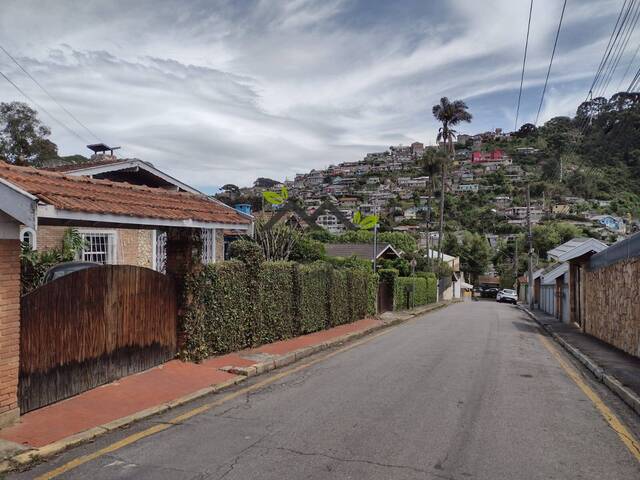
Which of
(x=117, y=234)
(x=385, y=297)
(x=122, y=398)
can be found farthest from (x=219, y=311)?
(x=385, y=297)

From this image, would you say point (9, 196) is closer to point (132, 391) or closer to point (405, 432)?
point (132, 391)

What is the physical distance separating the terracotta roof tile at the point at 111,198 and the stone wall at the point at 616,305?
960cm

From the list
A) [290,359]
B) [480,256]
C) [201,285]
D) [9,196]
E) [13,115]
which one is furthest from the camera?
[480,256]

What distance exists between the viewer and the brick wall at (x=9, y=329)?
5551 millimetres

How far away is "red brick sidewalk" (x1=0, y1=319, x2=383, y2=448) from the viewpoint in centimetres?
555

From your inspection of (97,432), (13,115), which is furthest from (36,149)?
(97,432)

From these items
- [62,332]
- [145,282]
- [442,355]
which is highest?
[145,282]

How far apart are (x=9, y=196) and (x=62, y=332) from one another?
1958mm

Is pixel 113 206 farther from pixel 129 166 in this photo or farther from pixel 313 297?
pixel 313 297

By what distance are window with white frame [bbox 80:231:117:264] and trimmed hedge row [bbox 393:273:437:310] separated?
659 inches

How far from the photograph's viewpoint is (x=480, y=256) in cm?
8781

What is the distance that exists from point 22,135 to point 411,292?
22476 millimetres

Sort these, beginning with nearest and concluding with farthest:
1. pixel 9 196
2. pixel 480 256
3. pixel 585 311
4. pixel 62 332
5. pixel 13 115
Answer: pixel 9 196 < pixel 62 332 < pixel 585 311 < pixel 13 115 < pixel 480 256

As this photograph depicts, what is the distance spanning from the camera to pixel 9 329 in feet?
18.6
